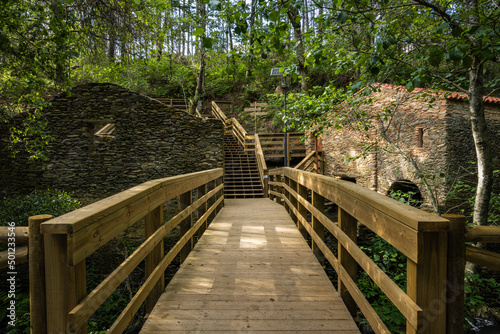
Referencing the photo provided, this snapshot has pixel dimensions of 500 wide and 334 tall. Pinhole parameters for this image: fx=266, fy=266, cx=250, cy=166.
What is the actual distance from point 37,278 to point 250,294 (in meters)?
1.58

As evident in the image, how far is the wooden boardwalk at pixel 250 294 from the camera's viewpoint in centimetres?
186

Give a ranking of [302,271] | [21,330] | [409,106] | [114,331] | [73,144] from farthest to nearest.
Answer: [409,106]
[73,144]
[21,330]
[302,271]
[114,331]

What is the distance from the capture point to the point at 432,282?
1.15m

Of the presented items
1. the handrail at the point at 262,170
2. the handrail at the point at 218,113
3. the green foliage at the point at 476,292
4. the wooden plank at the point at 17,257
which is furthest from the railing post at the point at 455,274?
the handrail at the point at 218,113

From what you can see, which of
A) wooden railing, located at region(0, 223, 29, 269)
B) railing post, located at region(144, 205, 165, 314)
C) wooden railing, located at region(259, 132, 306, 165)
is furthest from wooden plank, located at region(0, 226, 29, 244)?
wooden railing, located at region(259, 132, 306, 165)

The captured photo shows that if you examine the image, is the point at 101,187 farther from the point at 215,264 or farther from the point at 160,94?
the point at 160,94

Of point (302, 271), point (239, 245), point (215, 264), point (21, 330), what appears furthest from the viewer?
point (21, 330)

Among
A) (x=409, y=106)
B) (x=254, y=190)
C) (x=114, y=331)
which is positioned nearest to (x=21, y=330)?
(x=114, y=331)

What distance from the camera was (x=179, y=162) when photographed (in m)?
9.07

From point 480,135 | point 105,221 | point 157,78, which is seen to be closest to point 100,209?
point 105,221

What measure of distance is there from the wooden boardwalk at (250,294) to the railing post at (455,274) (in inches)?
31.1

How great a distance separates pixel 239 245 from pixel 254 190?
7242 mm

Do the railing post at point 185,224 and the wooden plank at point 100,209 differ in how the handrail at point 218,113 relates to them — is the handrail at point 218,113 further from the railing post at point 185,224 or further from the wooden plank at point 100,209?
the wooden plank at point 100,209

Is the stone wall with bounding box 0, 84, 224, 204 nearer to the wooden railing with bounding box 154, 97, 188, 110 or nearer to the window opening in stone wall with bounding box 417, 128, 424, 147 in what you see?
the window opening in stone wall with bounding box 417, 128, 424, 147
